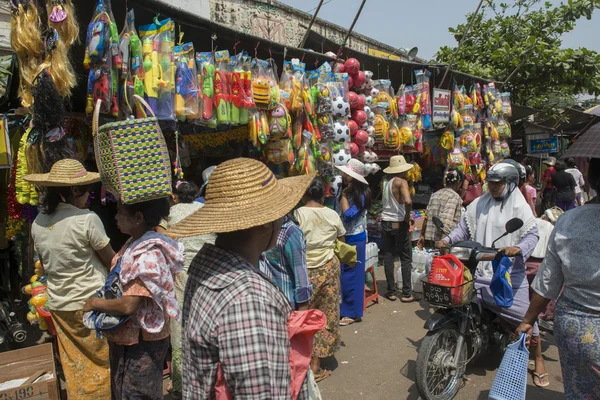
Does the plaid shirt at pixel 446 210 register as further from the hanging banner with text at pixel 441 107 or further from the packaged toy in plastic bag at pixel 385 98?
the hanging banner with text at pixel 441 107

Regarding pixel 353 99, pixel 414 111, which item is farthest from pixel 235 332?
pixel 414 111

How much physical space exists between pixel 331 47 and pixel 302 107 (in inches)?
65.0

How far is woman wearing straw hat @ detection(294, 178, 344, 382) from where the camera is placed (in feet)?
12.8

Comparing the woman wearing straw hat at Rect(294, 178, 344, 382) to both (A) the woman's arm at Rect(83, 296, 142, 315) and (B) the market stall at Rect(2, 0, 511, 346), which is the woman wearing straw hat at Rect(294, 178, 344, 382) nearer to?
(B) the market stall at Rect(2, 0, 511, 346)

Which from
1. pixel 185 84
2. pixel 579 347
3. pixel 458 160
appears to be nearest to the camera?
pixel 579 347

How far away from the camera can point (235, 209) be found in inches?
57.1

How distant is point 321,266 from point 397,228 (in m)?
2.18

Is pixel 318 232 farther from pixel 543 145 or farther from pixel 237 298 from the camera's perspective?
pixel 543 145

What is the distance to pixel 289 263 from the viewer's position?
10.2 feet

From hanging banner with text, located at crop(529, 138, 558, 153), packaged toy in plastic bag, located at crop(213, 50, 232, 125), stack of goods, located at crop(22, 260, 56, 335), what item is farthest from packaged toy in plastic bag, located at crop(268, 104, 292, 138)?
hanging banner with text, located at crop(529, 138, 558, 153)

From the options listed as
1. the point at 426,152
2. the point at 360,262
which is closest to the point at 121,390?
the point at 360,262

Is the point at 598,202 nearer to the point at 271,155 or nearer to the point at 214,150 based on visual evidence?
the point at 271,155

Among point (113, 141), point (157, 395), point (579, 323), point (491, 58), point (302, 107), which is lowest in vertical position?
point (157, 395)

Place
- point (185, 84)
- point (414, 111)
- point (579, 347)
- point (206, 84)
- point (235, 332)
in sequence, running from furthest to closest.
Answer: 1. point (414, 111)
2. point (206, 84)
3. point (185, 84)
4. point (579, 347)
5. point (235, 332)
